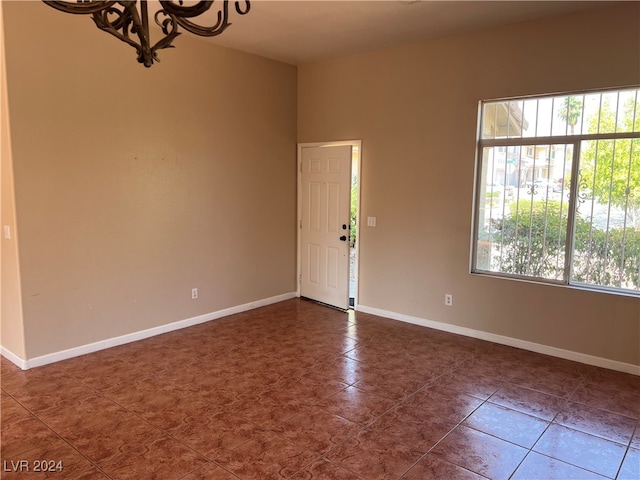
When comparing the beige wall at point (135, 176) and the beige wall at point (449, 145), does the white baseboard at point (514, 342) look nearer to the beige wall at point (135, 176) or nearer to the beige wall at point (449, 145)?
the beige wall at point (449, 145)

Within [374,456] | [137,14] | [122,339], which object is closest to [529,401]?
[374,456]

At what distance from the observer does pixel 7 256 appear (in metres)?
3.64

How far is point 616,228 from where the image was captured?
3.72m

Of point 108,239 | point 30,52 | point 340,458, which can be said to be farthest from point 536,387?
point 30,52

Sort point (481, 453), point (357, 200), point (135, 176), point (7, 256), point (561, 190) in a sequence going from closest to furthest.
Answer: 1. point (481, 453)
2. point (7, 256)
3. point (561, 190)
4. point (135, 176)
5. point (357, 200)

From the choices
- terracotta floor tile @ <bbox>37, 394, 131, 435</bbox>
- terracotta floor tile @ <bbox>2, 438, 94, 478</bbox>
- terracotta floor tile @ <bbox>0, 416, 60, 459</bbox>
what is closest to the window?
terracotta floor tile @ <bbox>37, 394, 131, 435</bbox>

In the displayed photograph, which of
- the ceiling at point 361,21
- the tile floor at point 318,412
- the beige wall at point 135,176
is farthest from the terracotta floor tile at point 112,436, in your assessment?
the ceiling at point 361,21

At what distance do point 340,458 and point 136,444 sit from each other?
1224mm

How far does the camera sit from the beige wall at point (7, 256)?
338 centimetres

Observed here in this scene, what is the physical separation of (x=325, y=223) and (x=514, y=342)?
2.56 metres

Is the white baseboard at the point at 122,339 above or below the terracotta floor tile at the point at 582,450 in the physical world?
above

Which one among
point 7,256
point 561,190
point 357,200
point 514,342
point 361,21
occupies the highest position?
point 361,21

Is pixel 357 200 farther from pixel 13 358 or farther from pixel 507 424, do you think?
pixel 13 358

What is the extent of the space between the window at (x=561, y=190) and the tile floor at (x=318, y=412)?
0.87 m
